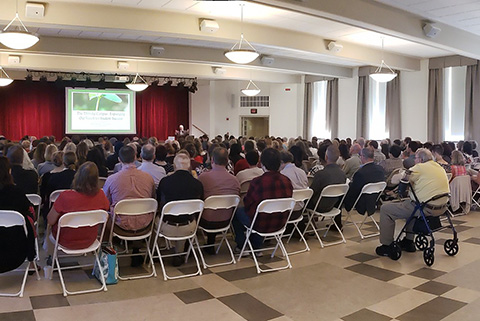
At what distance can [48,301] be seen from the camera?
368cm

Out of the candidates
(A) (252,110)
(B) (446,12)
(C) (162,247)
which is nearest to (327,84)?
(A) (252,110)

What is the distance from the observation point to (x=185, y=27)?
25.2 ft

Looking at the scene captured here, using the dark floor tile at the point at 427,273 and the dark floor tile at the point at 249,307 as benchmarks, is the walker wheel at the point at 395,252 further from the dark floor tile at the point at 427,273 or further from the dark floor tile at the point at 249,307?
the dark floor tile at the point at 249,307

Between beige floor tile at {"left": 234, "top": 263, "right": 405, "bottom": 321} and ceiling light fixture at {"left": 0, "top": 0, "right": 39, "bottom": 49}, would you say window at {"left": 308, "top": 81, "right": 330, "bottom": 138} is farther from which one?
beige floor tile at {"left": 234, "top": 263, "right": 405, "bottom": 321}

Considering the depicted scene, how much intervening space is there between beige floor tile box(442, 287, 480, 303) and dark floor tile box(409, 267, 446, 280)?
1.21ft

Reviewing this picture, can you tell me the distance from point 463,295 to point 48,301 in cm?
364

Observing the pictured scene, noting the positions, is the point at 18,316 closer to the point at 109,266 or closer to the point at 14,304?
the point at 14,304

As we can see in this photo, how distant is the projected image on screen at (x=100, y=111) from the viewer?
1614 cm

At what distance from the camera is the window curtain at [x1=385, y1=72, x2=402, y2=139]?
13.3 m

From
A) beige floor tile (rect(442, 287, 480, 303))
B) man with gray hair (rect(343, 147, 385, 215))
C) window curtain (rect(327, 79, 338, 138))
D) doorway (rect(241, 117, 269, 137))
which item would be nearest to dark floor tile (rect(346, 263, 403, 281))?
beige floor tile (rect(442, 287, 480, 303))

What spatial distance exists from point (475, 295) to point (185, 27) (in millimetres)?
5997

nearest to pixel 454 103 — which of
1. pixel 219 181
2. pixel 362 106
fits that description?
pixel 362 106

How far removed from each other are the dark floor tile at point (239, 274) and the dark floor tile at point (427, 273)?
166cm

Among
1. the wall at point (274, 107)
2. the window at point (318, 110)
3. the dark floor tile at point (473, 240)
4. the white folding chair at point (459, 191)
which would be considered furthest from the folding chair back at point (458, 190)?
the window at point (318, 110)
